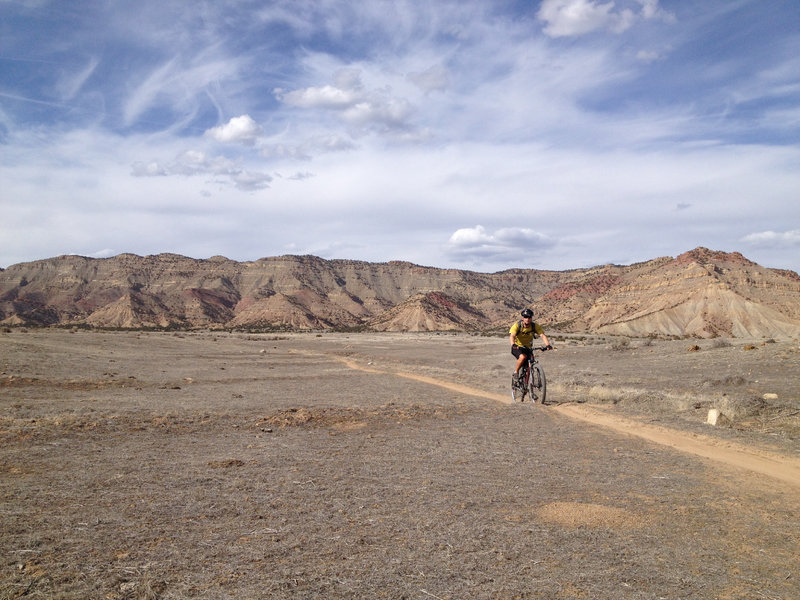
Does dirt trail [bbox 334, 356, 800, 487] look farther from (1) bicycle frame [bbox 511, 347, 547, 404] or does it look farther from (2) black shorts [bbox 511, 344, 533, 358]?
(2) black shorts [bbox 511, 344, 533, 358]

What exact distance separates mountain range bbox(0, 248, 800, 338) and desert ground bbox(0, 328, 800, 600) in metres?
73.2

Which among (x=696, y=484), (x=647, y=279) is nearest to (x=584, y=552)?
(x=696, y=484)

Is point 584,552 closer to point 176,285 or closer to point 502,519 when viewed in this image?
point 502,519

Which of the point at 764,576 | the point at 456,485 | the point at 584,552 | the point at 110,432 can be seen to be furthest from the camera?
the point at 110,432

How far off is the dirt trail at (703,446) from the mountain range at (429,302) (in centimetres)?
6990

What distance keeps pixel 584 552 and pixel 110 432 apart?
907 cm

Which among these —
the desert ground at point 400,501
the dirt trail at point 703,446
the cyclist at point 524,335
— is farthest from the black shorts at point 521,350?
the dirt trail at point 703,446

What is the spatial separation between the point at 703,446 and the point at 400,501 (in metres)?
6.56

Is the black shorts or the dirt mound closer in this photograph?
the dirt mound

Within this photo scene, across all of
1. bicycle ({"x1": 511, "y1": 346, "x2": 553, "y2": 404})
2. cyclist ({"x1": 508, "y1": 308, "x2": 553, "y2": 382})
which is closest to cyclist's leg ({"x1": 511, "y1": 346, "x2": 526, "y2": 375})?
cyclist ({"x1": 508, "y1": 308, "x2": 553, "y2": 382})

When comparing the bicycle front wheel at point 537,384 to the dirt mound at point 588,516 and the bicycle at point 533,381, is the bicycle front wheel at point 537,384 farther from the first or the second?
the dirt mound at point 588,516

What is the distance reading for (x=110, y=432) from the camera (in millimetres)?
10227

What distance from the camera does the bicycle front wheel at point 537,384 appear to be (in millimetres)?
14096

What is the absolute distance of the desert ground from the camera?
13.6ft
